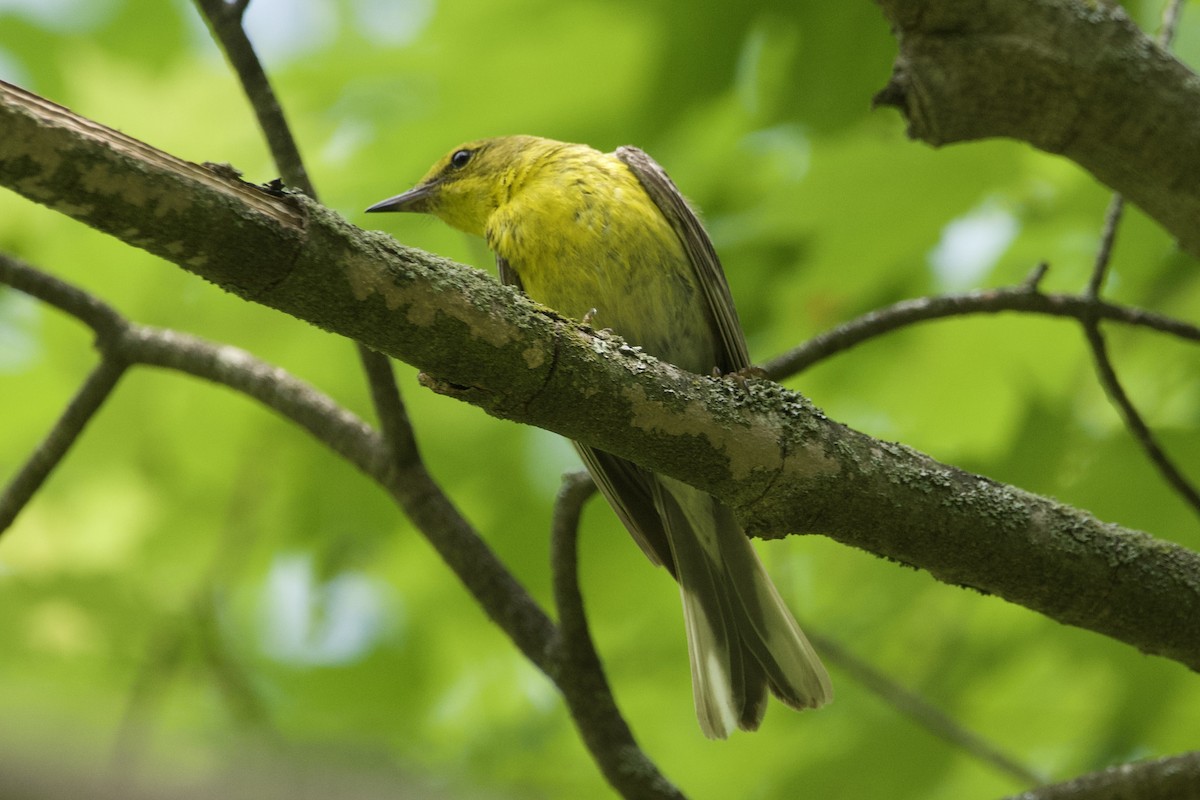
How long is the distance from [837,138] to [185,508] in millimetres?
2748

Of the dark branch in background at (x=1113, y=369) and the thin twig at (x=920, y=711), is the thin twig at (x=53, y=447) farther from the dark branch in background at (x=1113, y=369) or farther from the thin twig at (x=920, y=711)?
the dark branch in background at (x=1113, y=369)

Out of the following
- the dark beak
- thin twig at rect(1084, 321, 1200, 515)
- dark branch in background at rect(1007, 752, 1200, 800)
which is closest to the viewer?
dark branch in background at rect(1007, 752, 1200, 800)

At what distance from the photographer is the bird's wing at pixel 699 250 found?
171 inches

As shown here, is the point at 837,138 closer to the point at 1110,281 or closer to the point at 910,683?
the point at 1110,281

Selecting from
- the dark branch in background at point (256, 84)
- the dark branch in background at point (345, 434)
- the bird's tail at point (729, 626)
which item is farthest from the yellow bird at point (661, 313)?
the dark branch in background at point (256, 84)

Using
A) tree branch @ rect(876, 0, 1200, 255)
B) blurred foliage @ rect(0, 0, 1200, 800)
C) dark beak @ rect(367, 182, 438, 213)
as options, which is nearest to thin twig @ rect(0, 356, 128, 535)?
blurred foliage @ rect(0, 0, 1200, 800)

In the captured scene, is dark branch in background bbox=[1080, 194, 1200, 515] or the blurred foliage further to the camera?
the blurred foliage

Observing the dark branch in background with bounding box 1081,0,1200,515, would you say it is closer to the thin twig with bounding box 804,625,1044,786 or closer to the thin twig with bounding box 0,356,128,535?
the thin twig with bounding box 804,625,1044,786

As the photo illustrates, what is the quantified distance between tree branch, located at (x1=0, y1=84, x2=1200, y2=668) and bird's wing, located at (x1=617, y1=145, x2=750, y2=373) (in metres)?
1.47

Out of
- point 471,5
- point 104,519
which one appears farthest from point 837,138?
point 104,519

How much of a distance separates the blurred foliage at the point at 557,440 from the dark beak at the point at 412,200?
71 millimetres

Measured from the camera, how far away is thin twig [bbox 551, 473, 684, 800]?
144 inches

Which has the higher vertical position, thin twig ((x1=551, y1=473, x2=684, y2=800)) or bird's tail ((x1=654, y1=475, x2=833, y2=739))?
bird's tail ((x1=654, y1=475, x2=833, y2=739))

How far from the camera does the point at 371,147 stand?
4.47 metres
